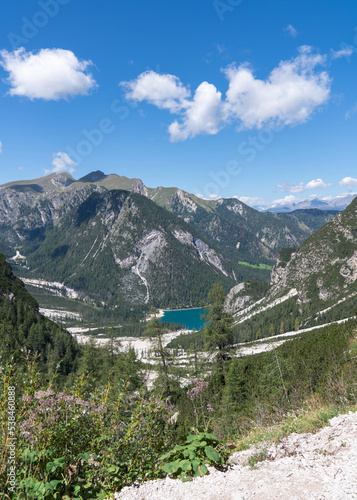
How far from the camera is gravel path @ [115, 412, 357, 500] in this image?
15.2 feet

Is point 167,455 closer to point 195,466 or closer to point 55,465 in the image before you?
point 195,466

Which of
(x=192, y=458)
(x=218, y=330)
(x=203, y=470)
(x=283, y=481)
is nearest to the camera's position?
(x=283, y=481)

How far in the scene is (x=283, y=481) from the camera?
5.02m

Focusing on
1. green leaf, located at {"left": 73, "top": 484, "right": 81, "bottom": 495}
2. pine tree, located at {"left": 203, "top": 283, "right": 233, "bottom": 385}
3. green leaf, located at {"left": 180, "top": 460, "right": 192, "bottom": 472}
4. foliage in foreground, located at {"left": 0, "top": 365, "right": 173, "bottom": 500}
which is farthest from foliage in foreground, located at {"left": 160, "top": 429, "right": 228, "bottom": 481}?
pine tree, located at {"left": 203, "top": 283, "right": 233, "bottom": 385}

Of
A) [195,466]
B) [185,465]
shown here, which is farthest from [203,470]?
[185,465]

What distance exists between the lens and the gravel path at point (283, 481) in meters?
4.63

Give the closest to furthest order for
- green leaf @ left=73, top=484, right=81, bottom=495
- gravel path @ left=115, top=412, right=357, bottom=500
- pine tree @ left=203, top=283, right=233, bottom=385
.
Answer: green leaf @ left=73, top=484, right=81, bottom=495
gravel path @ left=115, top=412, right=357, bottom=500
pine tree @ left=203, top=283, right=233, bottom=385

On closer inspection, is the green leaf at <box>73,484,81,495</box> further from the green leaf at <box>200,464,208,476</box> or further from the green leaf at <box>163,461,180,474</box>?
the green leaf at <box>200,464,208,476</box>

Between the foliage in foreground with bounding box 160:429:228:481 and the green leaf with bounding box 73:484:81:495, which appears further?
the foliage in foreground with bounding box 160:429:228:481

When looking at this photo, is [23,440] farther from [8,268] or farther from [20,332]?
[8,268]

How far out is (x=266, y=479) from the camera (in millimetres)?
5176

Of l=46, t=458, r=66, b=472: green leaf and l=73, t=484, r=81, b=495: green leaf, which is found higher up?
l=46, t=458, r=66, b=472: green leaf

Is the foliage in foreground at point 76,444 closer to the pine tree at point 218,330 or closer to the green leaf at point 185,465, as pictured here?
the green leaf at point 185,465

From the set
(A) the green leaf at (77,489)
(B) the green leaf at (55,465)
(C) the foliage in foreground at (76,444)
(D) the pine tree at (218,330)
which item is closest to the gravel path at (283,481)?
(C) the foliage in foreground at (76,444)
